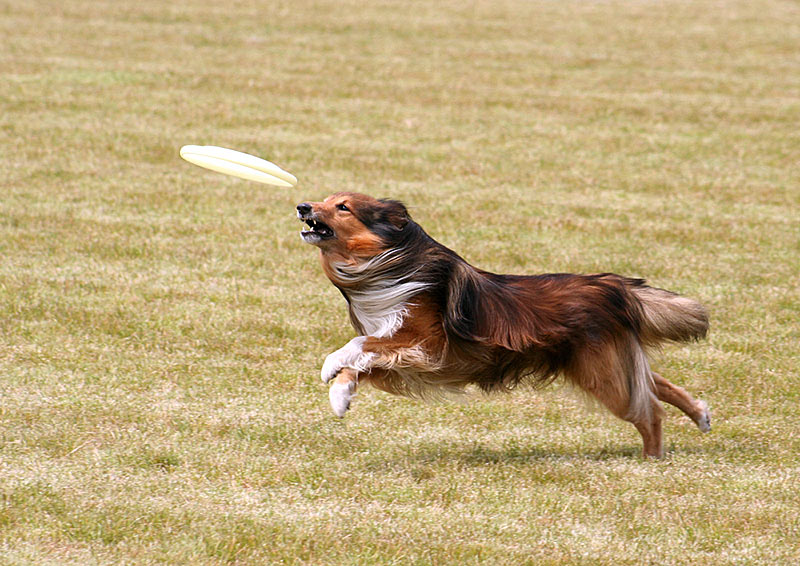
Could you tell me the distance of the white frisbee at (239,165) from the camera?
6758mm

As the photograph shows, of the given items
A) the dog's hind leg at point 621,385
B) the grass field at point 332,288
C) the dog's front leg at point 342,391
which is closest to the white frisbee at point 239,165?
the grass field at point 332,288

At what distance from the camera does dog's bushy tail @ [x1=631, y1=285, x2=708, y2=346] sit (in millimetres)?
6340

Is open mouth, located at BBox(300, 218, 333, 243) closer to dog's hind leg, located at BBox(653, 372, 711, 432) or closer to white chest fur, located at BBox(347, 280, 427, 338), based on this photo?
white chest fur, located at BBox(347, 280, 427, 338)

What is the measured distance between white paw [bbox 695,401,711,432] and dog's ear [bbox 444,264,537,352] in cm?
131

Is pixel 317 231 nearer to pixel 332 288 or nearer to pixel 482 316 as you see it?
pixel 482 316

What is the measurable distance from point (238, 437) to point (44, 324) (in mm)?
2596

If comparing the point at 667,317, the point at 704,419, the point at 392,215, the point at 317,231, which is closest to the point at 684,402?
the point at 704,419

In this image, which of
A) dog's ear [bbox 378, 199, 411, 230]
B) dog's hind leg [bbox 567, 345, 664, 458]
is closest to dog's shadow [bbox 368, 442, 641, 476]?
dog's hind leg [bbox 567, 345, 664, 458]

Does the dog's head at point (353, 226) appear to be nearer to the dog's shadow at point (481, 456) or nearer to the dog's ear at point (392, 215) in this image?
the dog's ear at point (392, 215)

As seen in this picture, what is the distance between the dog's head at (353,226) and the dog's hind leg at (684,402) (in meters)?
1.80

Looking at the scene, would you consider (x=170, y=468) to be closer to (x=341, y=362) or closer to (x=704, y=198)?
(x=341, y=362)

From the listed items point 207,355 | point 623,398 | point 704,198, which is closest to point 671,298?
point 623,398

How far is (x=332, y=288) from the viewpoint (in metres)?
9.44

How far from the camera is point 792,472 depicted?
604 cm
